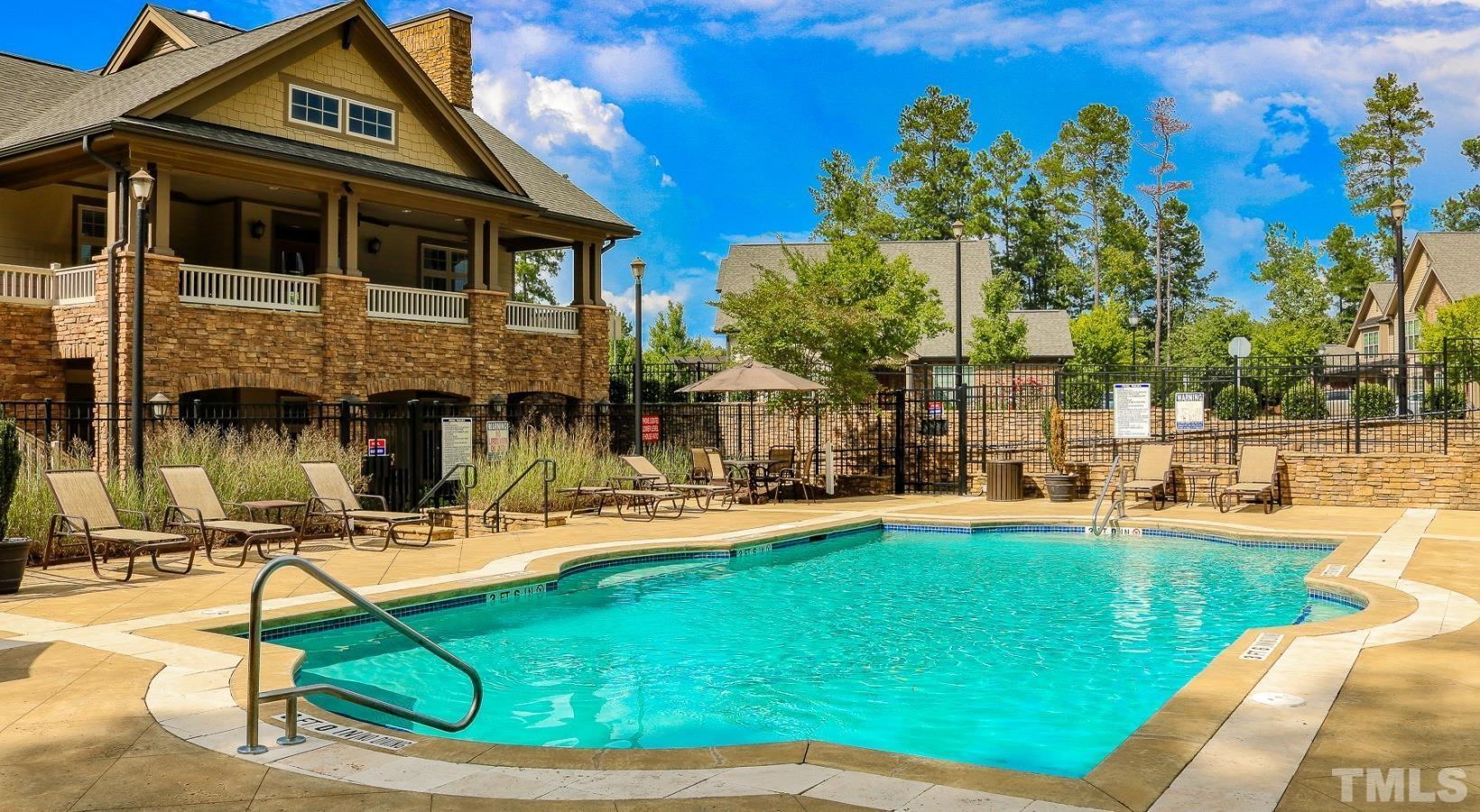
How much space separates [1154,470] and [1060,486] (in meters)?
1.68

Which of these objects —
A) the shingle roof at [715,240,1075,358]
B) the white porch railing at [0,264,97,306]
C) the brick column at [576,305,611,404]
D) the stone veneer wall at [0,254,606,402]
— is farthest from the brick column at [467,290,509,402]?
the shingle roof at [715,240,1075,358]

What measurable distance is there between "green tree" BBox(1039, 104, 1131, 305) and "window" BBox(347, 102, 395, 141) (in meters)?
45.9

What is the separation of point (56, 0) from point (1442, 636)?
33.8m

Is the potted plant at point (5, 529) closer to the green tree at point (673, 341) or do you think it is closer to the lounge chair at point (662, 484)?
the lounge chair at point (662, 484)

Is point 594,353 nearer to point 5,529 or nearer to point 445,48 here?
point 445,48

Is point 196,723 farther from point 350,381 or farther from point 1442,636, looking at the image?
point 350,381

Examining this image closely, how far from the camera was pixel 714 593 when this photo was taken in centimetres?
1145

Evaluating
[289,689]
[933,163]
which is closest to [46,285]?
[289,689]

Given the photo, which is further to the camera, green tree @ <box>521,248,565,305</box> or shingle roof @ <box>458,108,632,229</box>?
green tree @ <box>521,248,565,305</box>

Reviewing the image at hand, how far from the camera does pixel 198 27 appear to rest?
24125mm

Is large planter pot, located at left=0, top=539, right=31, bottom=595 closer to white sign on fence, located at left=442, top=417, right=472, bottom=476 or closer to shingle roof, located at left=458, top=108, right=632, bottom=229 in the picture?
white sign on fence, located at left=442, top=417, right=472, bottom=476

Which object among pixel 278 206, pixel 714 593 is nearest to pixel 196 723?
pixel 714 593

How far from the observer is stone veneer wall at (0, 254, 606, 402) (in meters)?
18.1

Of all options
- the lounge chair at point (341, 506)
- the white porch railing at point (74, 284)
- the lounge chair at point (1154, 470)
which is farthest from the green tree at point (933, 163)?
the lounge chair at point (341, 506)
